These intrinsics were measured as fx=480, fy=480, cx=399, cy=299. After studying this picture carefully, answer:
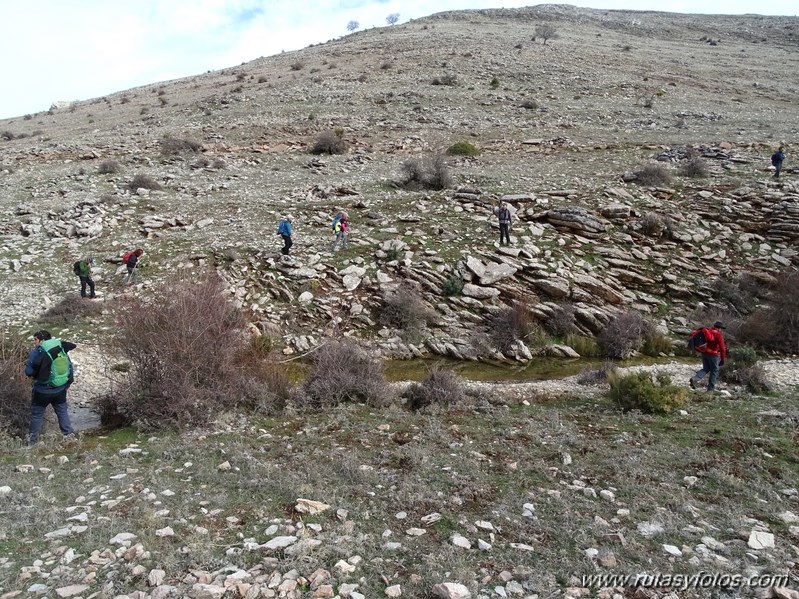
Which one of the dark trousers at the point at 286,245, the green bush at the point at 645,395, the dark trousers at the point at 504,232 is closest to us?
the green bush at the point at 645,395

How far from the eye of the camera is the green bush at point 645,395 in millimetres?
8164

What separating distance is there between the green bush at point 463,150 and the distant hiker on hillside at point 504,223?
9.83m

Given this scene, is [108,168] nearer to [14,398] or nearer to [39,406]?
[14,398]

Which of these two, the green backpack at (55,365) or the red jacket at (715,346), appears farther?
the red jacket at (715,346)

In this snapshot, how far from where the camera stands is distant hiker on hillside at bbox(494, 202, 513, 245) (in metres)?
15.8

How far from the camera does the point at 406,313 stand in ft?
45.1

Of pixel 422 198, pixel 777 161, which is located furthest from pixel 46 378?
pixel 777 161

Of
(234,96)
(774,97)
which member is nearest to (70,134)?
(234,96)

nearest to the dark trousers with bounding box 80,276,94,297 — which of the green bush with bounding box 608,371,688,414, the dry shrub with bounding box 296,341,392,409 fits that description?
the dry shrub with bounding box 296,341,392,409

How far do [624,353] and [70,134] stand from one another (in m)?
36.3

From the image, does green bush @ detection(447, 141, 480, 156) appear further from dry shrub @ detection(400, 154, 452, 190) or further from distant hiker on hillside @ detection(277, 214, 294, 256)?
distant hiker on hillside @ detection(277, 214, 294, 256)

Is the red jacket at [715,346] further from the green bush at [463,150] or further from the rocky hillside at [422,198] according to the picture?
the green bush at [463,150]

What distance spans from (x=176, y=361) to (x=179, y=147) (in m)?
21.7

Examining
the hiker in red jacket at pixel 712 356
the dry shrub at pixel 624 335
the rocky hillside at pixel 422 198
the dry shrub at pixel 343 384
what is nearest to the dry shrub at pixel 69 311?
the rocky hillside at pixel 422 198
